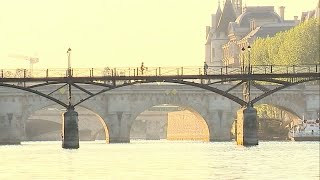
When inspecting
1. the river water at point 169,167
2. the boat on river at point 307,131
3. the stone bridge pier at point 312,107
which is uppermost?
the stone bridge pier at point 312,107

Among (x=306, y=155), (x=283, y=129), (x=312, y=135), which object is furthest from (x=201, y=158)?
(x=283, y=129)

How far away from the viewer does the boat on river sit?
167375 mm

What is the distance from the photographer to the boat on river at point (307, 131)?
167375 millimetres

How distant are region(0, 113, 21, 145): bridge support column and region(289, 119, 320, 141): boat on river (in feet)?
120

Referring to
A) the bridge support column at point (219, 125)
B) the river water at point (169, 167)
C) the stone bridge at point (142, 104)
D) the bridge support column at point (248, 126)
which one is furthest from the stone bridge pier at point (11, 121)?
the river water at point (169, 167)

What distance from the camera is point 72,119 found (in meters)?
128

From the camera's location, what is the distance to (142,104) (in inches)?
6831

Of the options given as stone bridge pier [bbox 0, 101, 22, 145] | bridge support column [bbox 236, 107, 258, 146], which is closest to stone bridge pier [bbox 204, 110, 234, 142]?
stone bridge pier [bbox 0, 101, 22, 145]

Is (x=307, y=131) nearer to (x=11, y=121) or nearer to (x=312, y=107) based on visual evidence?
(x=312, y=107)

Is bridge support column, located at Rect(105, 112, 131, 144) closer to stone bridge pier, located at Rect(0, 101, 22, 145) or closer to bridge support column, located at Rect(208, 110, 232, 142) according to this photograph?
bridge support column, located at Rect(208, 110, 232, 142)

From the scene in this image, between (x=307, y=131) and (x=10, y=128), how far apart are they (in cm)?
3872

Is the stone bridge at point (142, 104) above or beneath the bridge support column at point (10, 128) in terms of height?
above

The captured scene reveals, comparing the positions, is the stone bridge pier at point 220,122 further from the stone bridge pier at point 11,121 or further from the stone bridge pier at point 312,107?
the stone bridge pier at point 11,121

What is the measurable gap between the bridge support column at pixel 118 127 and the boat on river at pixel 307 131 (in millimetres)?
22334
